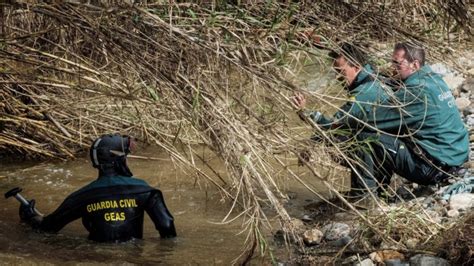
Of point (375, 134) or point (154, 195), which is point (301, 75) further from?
point (154, 195)

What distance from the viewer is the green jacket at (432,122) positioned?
6516mm

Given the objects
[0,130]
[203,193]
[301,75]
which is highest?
[301,75]

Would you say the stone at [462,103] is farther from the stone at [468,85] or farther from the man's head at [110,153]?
the man's head at [110,153]

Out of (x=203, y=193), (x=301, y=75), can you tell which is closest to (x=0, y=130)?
(x=203, y=193)

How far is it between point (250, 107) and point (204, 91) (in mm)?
350

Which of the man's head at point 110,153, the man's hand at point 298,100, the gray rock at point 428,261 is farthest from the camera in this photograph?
the man's head at point 110,153

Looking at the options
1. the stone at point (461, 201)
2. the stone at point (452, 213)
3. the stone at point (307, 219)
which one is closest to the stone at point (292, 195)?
the stone at point (307, 219)

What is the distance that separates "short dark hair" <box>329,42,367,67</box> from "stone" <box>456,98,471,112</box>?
446 centimetres

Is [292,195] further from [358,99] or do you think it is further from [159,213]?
[159,213]

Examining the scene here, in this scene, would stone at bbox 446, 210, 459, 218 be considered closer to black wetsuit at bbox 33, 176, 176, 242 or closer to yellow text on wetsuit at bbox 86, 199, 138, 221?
black wetsuit at bbox 33, 176, 176, 242

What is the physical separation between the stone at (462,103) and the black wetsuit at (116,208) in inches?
190

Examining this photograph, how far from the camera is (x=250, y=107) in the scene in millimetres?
5438

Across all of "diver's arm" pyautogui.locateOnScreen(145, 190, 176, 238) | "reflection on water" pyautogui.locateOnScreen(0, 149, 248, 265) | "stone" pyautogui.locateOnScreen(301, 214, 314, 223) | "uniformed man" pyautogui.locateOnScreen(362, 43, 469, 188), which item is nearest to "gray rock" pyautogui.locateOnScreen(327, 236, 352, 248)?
"reflection on water" pyautogui.locateOnScreen(0, 149, 248, 265)

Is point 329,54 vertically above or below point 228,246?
above
